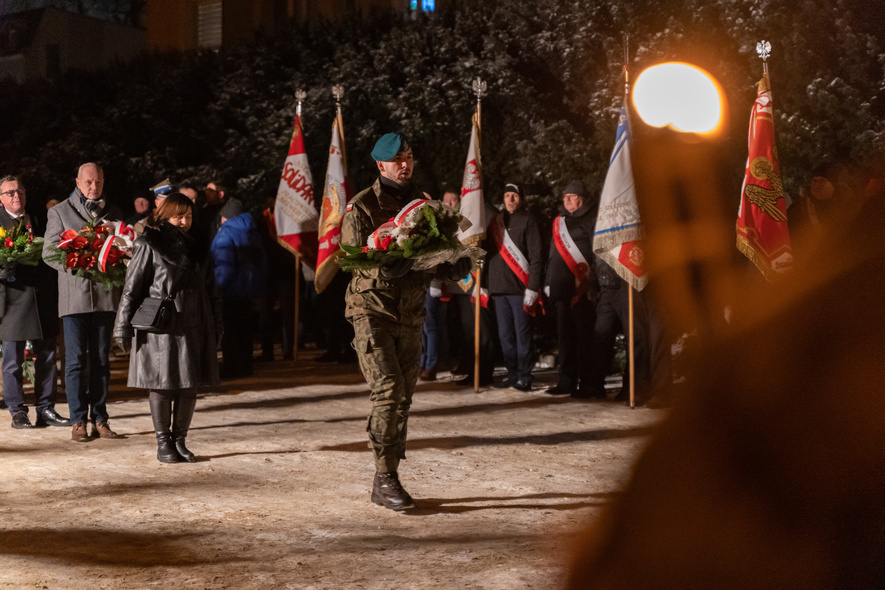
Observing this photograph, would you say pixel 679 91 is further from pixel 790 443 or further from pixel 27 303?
pixel 790 443

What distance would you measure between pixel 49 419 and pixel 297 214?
214 inches

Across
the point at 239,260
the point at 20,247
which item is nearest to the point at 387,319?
the point at 20,247

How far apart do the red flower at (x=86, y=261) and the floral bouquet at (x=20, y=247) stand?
98cm

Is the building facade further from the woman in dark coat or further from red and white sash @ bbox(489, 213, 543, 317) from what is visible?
the woman in dark coat

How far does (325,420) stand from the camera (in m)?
9.65

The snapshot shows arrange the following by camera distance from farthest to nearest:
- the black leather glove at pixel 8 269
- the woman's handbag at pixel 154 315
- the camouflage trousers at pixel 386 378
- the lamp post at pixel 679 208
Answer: the black leather glove at pixel 8 269 → the woman's handbag at pixel 154 315 → the camouflage trousers at pixel 386 378 → the lamp post at pixel 679 208

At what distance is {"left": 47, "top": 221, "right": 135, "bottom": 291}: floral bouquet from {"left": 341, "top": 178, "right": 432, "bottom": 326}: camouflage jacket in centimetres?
301

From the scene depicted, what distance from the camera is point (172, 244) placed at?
24.7 feet

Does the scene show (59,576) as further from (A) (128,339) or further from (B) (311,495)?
(A) (128,339)

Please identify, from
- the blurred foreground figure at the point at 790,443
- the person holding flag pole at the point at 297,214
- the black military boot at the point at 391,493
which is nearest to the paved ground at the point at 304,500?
the black military boot at the point at 391,493

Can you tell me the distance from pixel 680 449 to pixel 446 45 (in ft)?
58.0

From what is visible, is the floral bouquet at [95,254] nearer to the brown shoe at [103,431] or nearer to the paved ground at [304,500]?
the brown shoe at [103,431]

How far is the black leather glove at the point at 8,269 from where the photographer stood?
905cm

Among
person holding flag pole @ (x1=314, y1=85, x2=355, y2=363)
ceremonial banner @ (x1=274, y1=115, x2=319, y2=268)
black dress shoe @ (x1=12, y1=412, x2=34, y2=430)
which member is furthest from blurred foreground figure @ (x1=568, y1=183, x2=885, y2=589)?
ceremonial banner @ (x1=274, y1=115, x2=319, y2=268)
